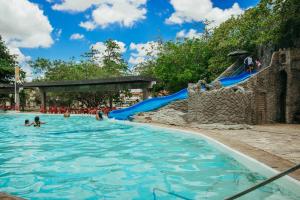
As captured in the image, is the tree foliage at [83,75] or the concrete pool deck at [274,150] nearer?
the concrete pool deck at [274,150]

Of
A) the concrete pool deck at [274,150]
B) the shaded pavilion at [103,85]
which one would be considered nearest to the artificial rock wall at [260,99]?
the concrete pool deck at [274,150]

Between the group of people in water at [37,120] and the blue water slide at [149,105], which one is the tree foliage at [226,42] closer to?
the blue water slide at [149,105]

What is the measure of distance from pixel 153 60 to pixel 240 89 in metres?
23.0

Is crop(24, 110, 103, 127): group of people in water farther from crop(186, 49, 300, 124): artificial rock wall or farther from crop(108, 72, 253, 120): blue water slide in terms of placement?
crop(186, 49, 300, 124): artificial rock wall

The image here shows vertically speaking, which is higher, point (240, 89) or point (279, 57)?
point (279, 57)

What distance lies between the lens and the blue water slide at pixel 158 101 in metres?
19.0

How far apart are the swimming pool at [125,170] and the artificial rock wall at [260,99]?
2.27m

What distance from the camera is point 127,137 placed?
1417 cm

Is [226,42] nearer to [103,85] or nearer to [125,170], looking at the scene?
[103,85]

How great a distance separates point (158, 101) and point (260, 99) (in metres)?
6.17

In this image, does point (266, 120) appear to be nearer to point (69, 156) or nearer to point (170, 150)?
point (170, 150)

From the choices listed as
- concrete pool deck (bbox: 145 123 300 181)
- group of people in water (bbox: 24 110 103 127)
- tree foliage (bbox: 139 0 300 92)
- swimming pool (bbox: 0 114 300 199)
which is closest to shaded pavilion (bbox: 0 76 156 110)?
tree foliage (bbox: 139 0 300 92)

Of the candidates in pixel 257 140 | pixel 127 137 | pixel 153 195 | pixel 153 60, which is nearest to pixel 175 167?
pixel 153 195

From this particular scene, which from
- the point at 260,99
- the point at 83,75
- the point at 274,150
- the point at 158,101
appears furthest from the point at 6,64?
the point at 274,150
